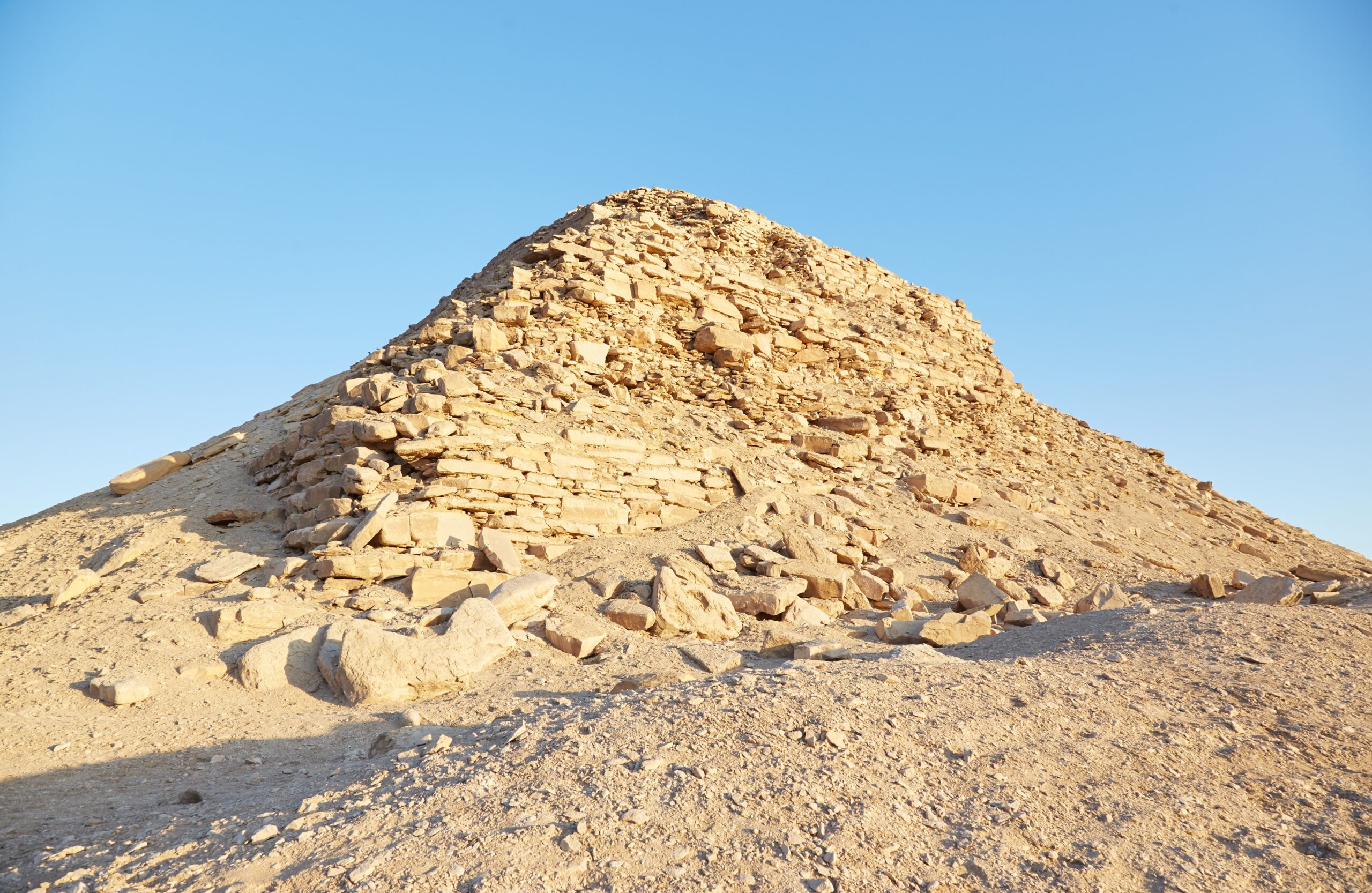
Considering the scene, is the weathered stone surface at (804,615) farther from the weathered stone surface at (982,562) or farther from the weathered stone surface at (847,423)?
the weathered stone surface at (847,423)

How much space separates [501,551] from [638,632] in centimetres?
180

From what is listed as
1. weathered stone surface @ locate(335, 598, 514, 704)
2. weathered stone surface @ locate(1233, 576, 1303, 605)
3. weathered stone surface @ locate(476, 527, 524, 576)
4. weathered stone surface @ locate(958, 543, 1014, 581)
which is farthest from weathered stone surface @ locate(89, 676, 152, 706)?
weathered stone surface @ locate(1233, 576, 1303, 605)

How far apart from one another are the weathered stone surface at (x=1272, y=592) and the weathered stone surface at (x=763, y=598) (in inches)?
177

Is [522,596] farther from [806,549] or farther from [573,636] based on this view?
[806,549]

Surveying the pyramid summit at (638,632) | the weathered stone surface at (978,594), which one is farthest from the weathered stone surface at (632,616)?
the weathered stone surface at (978,594)

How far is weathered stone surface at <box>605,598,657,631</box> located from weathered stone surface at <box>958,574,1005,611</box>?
3.91 m

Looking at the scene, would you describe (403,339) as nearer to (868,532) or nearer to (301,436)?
(301,436)

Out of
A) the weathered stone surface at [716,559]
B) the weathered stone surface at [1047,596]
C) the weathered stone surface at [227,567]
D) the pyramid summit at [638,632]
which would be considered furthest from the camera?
the weathered stone surface at [1047,596]

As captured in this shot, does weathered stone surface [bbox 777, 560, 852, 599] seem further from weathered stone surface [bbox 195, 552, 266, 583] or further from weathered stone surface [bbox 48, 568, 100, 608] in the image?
weathered stone surface [bbox 48, 568, 100, 608]

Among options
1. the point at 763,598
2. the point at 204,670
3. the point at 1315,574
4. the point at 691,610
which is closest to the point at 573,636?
the point at 691,610

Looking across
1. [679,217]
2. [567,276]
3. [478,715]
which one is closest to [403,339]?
[567,276]

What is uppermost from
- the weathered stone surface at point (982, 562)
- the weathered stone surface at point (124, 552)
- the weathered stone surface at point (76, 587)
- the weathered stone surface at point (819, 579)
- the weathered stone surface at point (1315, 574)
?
the weathered stone surface at point (124, 552)

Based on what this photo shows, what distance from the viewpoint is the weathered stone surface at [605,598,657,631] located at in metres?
7.55

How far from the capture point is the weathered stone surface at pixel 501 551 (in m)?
8.15
